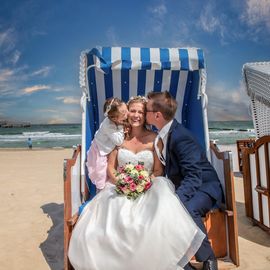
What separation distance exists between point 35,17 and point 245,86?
236ft

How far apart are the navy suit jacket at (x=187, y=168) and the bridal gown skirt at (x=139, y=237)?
22cm

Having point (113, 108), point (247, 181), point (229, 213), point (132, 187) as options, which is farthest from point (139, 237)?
point (247, 181)

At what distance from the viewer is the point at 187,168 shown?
123 inches

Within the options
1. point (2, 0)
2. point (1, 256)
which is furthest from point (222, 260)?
point (2, 0)

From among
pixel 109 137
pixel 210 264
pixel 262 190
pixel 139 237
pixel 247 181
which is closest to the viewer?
pixel 139 237

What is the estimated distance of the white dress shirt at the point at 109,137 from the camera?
381 centimetres

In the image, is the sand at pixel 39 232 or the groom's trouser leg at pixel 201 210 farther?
the sand at pixel 39 232

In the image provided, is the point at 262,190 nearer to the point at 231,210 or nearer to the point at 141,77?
the point at 231,210

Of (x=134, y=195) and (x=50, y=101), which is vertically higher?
(x=50, y=101)

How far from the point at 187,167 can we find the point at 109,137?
1.05 m

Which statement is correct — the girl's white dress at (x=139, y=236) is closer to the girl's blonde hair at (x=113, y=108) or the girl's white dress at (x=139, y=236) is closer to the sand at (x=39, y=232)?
the sand at (x=39, y=232)

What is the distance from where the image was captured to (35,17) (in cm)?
6962

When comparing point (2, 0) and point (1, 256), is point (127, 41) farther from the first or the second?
point (1, 256)

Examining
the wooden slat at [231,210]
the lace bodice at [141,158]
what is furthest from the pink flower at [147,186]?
the wooden slat at [231,210]
